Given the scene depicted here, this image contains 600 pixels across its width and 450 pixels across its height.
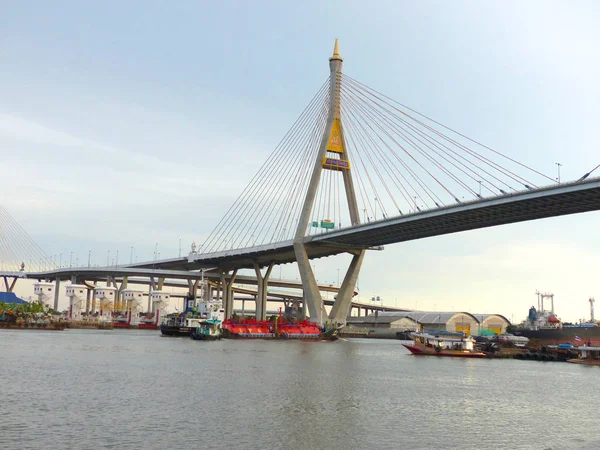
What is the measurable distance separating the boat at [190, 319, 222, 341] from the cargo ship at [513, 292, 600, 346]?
39613 mm

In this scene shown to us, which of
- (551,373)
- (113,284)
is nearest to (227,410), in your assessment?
(551,373)

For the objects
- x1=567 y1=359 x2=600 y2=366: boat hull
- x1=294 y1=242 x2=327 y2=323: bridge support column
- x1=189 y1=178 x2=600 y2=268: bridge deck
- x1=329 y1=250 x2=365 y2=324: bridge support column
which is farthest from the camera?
x1=329 y1=250 x2=365 y2=324: bridge support column

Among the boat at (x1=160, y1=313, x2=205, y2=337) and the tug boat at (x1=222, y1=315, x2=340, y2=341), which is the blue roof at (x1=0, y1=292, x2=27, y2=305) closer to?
the boat at (x1=160, y1=313, x2=205, y2=337)

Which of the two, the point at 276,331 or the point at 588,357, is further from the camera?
the point at 276,331

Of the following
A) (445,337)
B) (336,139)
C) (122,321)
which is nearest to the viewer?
(445,337)

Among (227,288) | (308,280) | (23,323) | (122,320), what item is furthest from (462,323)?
(23,323)

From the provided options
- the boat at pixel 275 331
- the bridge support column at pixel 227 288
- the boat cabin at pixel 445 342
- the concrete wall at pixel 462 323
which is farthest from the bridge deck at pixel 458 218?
the concrete wall at pixel 462 323

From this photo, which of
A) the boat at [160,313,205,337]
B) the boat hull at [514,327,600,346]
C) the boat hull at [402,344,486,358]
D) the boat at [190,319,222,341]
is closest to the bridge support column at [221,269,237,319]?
the boat at [160,313,205,337]

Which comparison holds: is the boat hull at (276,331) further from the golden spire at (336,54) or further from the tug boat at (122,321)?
the tug boat at (122,321)

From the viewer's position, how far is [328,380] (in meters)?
35.8

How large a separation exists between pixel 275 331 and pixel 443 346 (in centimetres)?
2734

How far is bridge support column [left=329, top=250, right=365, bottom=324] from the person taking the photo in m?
83.8

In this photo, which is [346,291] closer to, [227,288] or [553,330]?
[553,330]

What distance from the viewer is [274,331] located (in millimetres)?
86125
